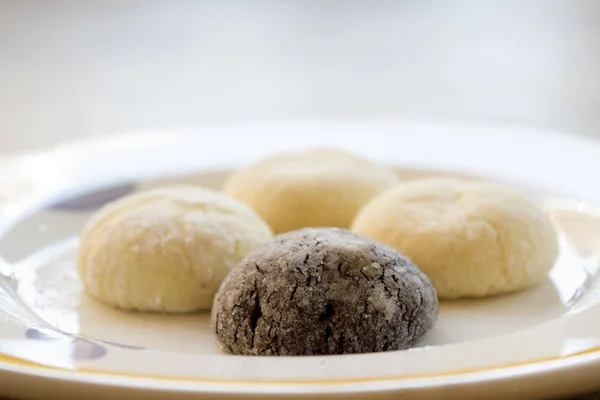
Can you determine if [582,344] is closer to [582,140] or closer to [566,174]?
[566,174]

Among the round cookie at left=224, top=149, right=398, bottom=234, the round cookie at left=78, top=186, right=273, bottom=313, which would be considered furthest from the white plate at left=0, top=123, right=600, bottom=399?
the round cookie at left=224, top=149, right=398, bottom=234

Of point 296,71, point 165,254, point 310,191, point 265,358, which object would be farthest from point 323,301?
point 296,71

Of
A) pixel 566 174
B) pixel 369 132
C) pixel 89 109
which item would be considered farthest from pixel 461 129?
pixel 89 109

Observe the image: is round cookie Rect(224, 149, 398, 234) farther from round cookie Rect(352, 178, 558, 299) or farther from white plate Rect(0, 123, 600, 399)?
white plate Rect(0, 123, 600, 399)

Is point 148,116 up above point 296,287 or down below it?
below

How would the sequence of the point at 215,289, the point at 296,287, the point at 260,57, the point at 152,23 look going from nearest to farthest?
1. the point at 296,287
2. the point at 215,289
3. the point at 260,57
4. the point at 152,23

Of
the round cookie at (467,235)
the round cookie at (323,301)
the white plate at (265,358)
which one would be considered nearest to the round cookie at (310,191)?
the round cookie at (467,235)

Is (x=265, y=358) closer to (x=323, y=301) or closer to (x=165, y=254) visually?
(x=323, y=301)
